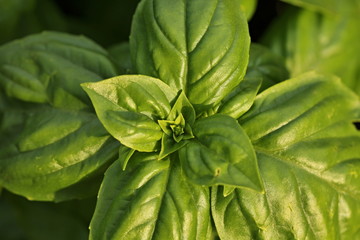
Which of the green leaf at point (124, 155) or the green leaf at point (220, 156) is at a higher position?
the green leaf at point (220, 156)

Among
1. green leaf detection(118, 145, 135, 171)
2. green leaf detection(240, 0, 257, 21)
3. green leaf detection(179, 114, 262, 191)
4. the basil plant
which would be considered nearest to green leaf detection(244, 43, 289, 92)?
the basil plant

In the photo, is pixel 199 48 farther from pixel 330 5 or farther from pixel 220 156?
pixel 330 5

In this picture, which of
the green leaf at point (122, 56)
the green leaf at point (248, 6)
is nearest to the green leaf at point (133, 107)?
the green leaf at point (122, 56)

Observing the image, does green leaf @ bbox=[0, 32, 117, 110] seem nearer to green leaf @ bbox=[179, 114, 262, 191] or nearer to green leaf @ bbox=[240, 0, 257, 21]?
green leaf @ bbox=[179, 114, 262, 191]

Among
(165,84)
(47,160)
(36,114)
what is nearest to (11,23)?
(36,114)

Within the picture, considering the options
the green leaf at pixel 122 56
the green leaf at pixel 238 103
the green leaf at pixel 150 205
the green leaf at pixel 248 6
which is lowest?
the green leaf at pixel 150 205

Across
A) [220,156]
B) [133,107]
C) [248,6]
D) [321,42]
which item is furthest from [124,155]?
[321,42]

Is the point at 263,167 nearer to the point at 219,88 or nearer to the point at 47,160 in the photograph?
the point at 219,88

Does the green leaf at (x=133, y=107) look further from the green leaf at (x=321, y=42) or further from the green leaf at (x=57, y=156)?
the green leaf at (x=321, y=42)
